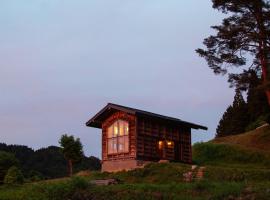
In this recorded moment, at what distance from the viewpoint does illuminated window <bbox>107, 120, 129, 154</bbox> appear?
43.5 meters

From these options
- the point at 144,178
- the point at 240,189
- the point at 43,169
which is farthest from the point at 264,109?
the point at 43,169

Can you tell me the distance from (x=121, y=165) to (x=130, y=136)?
8.29ft

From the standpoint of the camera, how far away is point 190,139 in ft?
160

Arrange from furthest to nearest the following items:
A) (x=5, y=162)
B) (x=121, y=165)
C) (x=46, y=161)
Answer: (x=46, y=161), (x=5, y=162), (x=121, y=165)

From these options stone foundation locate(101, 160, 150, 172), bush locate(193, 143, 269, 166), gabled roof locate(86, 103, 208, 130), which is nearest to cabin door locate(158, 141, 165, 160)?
gabled roof locate(86, 103, 208, 130)

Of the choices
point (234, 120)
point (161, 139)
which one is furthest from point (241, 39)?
point (234, 120)

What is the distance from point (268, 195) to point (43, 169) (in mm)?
60797

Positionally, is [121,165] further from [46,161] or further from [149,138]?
[46,161]

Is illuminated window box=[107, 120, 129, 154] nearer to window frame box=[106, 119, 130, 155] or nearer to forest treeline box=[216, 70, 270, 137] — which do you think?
window frame box=[106, 119, 130, 155]

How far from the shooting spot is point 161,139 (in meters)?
45.0

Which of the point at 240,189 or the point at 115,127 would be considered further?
the point at 115,127

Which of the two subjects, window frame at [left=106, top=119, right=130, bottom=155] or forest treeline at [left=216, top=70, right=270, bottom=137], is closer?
window frame at [left=106, top=119, right=130, bottom=155]

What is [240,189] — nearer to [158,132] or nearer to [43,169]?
[158,132]

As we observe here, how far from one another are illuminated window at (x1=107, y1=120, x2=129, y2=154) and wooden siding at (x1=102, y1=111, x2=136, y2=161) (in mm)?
349
